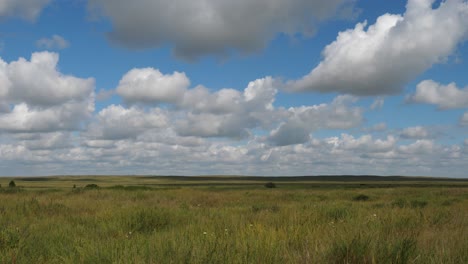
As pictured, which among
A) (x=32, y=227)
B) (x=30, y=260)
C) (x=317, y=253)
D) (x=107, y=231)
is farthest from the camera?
(x=32, y=227)

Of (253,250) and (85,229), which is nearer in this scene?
(253,250)

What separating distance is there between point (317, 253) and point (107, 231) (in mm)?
4894

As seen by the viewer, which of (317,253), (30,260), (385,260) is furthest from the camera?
(30,260)

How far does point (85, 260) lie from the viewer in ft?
16.4

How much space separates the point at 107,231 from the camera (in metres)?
8.21

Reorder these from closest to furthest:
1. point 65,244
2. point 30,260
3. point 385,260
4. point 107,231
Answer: point 385,260
point 30,260
point 65,244
point 107,231

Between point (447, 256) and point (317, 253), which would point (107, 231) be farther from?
point (447, 256)

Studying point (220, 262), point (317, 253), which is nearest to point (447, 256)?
point (317, 253)

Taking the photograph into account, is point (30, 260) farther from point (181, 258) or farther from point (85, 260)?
point (181, 258)

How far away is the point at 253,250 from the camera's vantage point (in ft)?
16.3

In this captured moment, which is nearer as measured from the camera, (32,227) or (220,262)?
(220,262)

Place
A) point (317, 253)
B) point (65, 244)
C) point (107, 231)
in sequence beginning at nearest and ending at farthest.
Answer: point (317, 253), point (65, 244), point (107, 231)

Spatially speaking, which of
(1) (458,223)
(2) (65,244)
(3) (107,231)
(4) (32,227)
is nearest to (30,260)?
(2) (65,244)

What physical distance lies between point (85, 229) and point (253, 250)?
5.03m
